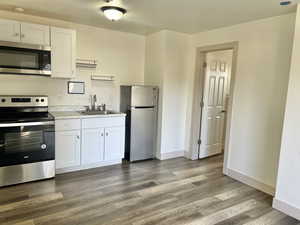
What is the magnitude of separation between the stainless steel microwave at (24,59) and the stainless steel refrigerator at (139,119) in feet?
4.72

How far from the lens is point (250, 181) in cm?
330

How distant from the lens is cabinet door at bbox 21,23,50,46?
3135mm

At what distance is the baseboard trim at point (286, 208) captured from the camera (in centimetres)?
251

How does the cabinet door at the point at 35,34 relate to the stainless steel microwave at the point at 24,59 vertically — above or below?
above

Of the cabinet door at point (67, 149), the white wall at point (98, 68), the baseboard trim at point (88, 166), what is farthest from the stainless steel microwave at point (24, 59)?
the baseboard trim at point (88, 166)

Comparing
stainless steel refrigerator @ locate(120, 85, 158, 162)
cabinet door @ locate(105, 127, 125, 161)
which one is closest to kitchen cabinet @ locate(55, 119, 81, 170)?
cabinet door @ locate(105, 127, 125, 161)

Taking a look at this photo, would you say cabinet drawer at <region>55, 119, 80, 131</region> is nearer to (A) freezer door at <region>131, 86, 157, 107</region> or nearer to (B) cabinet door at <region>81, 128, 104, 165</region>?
(B) cabinet door at <region>81, 128, 104, 165</region>

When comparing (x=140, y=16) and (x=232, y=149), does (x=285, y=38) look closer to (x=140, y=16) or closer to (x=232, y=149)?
(x=232, y=149)

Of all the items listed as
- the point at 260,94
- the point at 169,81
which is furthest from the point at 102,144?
the point at 260,94

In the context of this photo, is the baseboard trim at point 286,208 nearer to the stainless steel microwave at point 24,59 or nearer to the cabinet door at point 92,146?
the cabinet door at point 92,146

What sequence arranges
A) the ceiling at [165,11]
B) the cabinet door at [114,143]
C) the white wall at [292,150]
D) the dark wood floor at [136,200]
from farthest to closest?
the cabinet door at [114,143] < the ceiling at [165,11] < the white wall at [292,150] < the dark wood floor at [136,200]

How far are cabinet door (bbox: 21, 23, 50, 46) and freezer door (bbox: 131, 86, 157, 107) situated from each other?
1.60 m

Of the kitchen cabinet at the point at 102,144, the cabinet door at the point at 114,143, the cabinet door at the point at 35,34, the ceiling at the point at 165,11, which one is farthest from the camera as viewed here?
the cabinet door at the point at 114,143

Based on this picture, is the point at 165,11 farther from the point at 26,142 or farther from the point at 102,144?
the point at 26,142
